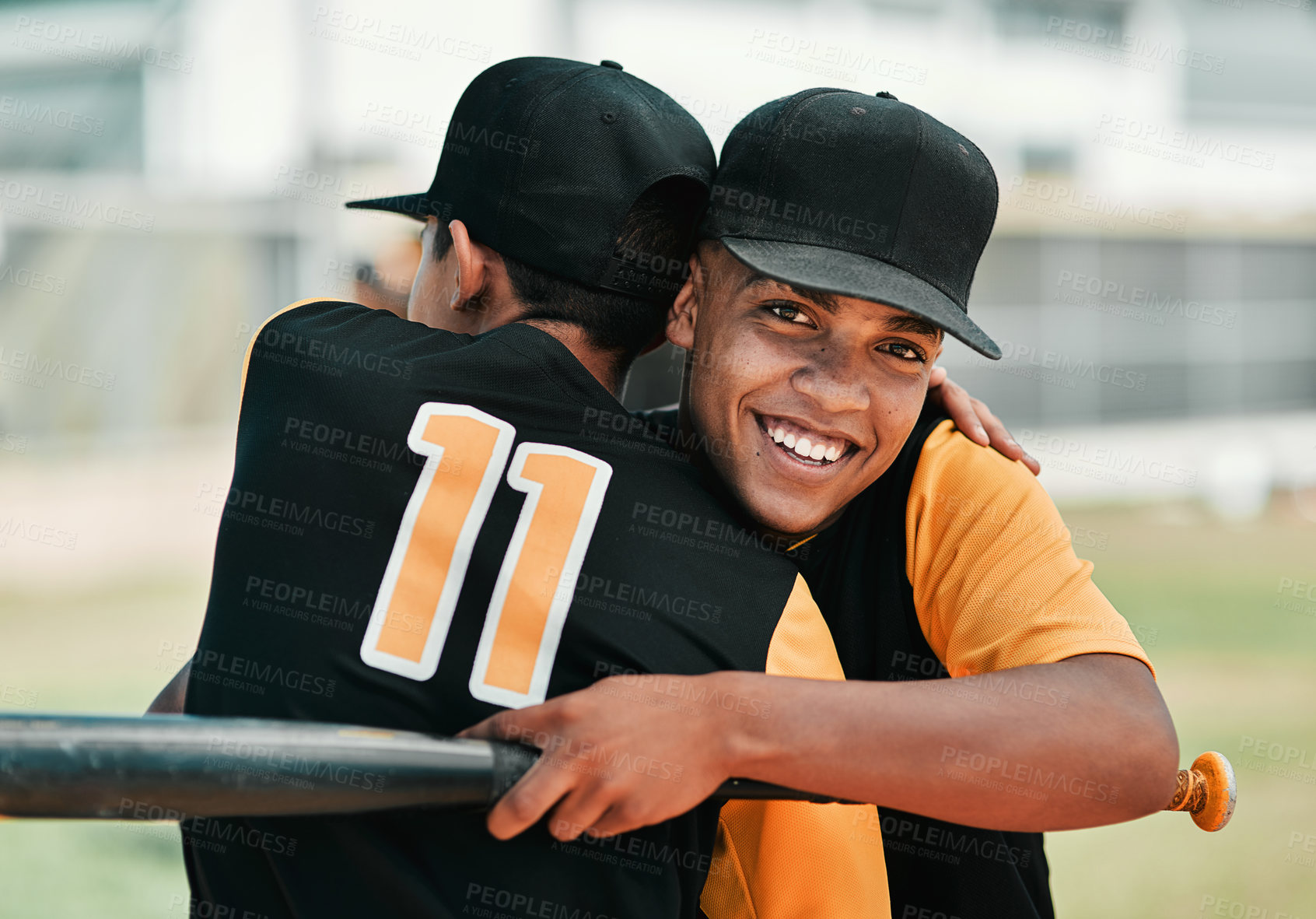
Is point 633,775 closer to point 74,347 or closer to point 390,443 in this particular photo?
point 390,443

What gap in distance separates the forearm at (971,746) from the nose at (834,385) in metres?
0.46

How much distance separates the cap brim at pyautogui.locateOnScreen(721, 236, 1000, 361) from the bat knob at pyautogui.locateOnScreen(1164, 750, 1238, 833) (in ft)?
1.95

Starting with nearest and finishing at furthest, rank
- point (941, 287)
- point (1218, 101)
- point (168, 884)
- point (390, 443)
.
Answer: point (390, 443) < point (941, 287) < point (168, 884) < point (1218, 101)

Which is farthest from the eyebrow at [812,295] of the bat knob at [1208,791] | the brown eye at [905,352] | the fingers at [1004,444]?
the bat knob at [1208,791]

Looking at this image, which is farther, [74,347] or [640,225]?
[74,347]

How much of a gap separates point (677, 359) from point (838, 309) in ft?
22.2

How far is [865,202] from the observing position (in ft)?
5.38

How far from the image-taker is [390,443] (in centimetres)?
139

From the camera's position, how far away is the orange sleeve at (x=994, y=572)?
4.79 ft

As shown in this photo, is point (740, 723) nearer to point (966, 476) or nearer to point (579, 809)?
point (579, 809)

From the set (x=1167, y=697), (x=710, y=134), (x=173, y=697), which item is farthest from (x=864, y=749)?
(x=710, y=134)

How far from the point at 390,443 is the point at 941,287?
820mm

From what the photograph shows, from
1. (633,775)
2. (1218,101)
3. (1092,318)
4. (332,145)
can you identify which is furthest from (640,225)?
(1218,101)

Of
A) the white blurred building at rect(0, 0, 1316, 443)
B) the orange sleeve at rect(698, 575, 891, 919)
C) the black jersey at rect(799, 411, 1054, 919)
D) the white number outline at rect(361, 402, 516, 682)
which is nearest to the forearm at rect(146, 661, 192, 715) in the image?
the white number outline at rect(361, 402, 516, 682)
